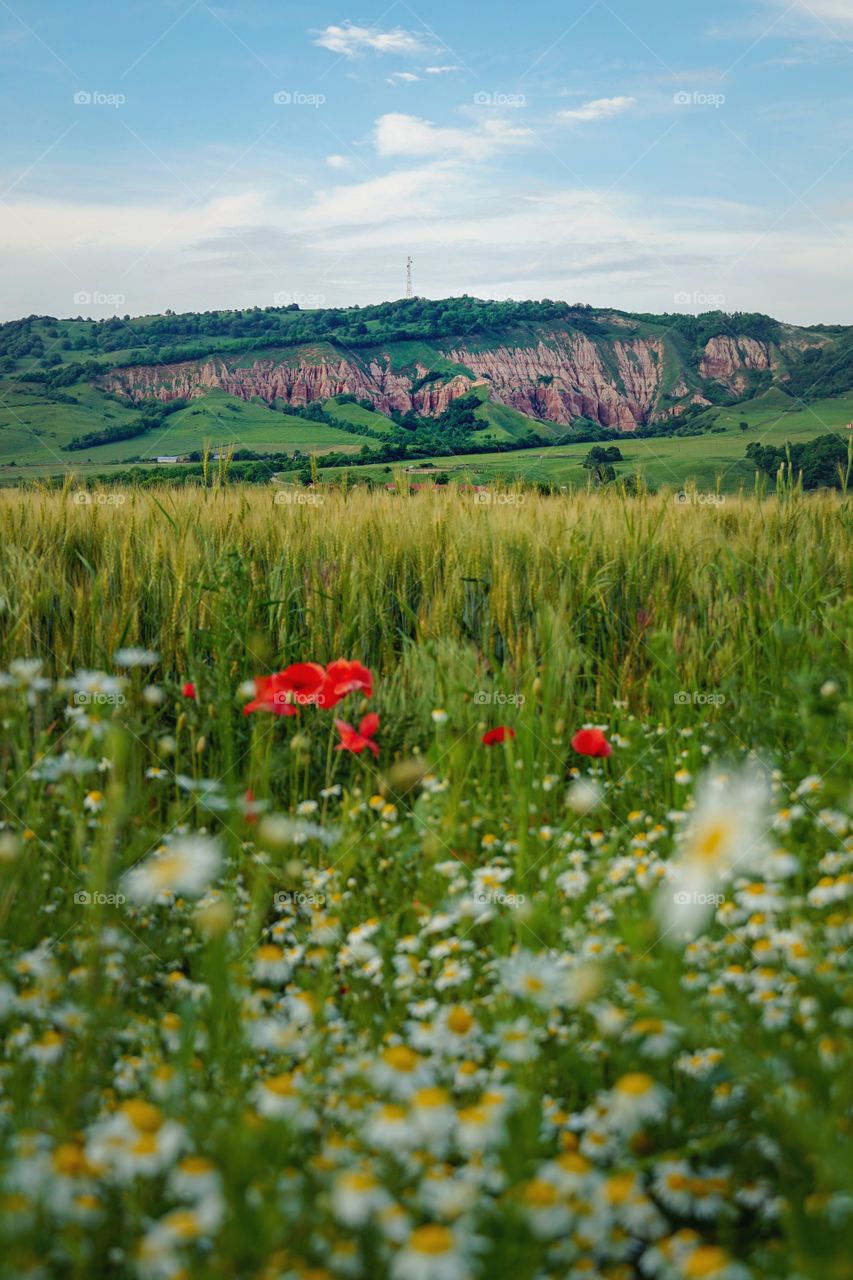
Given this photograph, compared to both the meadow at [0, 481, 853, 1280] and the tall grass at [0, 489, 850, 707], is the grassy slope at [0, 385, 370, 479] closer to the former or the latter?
the tall grass at [0, 489, 850, 707]

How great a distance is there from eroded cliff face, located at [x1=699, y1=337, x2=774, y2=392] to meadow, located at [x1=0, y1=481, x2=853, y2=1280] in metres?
35.8

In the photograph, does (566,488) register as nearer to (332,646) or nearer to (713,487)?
(713,487)

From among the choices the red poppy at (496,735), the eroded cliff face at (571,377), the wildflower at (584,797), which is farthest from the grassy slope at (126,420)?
the wildflower at (584,797)

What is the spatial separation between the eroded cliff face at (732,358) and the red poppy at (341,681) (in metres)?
36.7

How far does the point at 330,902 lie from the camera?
6.45 feet

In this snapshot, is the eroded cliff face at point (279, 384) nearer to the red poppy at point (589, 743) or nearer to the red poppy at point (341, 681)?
the red poppy at point (341, 681)

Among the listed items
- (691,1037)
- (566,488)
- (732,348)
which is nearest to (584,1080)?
(691,1037)

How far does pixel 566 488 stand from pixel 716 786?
14.1 feet

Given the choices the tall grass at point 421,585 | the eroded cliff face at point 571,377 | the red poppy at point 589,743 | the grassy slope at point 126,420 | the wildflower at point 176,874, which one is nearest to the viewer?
the wildflower at point 176,874

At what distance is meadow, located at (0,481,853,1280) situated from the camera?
3.17 feet

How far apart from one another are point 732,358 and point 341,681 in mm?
44799

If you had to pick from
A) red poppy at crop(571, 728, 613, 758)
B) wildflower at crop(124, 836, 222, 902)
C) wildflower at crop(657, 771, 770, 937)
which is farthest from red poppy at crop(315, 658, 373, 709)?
wildflower at crop(657, 771, 770, 937)

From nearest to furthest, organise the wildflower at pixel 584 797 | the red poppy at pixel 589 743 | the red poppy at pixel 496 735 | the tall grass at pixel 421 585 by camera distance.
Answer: the wildflower at pixel 584 797
the red poppy at pixel 589 743
the red poppy at pixel 496 735
the tall grass at pixel 421 585

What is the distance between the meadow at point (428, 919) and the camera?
967 millimetres
